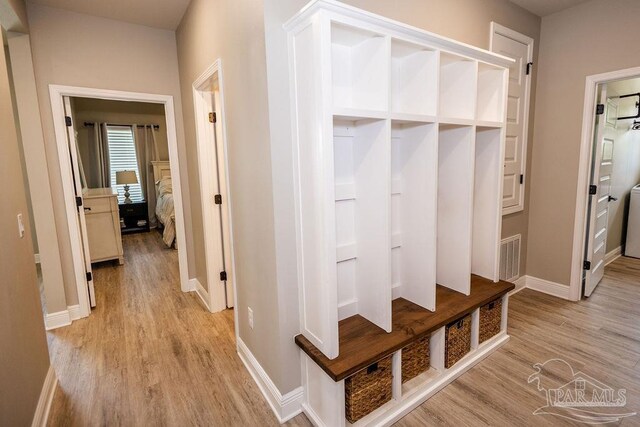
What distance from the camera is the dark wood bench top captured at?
4.95 ft

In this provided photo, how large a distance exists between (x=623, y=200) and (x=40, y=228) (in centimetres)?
672

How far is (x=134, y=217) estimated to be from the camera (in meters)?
6.56

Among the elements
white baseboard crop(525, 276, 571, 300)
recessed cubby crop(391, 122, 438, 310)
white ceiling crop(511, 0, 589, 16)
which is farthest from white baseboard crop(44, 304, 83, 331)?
white ceiling crop(511, 0, 589, 16)

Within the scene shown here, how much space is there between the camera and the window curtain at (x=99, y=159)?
20.4ft

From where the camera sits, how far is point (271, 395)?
1.88 metres

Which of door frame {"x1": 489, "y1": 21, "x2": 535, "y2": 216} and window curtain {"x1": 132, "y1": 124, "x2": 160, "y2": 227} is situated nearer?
door frame {"x1": 489, "y1": 21, "x2": 535, "y2": 216}

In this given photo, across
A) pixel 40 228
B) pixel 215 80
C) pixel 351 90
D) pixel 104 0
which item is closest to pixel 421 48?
pixel 351 90

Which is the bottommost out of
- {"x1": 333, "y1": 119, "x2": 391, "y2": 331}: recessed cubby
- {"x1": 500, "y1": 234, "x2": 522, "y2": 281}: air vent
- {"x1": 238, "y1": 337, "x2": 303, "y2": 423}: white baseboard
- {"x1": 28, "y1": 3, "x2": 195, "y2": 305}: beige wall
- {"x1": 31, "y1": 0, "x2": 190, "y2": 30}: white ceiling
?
{"x1": 238, "y1": 337, "x2": 303, "y2": 423}: white baseboard

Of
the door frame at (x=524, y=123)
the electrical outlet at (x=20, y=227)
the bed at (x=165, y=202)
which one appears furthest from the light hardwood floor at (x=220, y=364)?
the bed at (x=165, y=202)

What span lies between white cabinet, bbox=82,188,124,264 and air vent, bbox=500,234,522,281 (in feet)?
15.9

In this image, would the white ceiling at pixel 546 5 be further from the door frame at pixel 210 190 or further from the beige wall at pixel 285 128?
the door frame at pixel 210 190

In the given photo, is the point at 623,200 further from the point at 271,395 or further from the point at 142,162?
the point at 142,162

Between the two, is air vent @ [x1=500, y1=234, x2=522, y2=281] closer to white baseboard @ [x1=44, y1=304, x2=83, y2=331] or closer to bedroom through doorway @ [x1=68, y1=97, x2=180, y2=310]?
bedroom through doorway @ [x1=68, y1=97, x2=180, y2=310]

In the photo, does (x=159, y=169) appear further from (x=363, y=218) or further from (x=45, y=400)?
(x=363, y=218)
